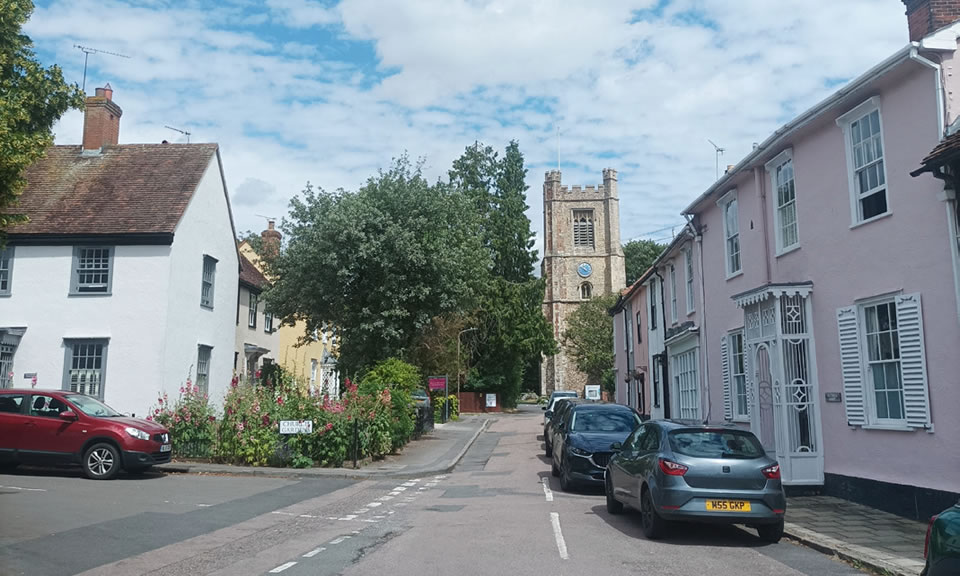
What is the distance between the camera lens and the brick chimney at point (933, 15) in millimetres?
13625

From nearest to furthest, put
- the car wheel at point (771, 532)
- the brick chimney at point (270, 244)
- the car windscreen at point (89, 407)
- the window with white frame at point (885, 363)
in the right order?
the car wheel at point (771, 532) < the window with white frame at point (885, 363) < the car windscreen at point (89, 407) < the brick chimney at point (270, 244)

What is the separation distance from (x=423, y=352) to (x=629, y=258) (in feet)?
179

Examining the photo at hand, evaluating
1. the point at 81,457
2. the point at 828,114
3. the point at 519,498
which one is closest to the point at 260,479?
the point at 81,457

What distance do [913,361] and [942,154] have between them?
3180mm

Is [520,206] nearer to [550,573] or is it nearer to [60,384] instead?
[60,384]

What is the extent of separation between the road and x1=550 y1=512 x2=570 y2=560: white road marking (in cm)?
1

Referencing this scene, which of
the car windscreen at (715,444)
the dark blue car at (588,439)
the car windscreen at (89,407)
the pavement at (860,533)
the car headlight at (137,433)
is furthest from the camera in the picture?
the car windscreen at (89,407)

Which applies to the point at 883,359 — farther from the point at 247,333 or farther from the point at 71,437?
the point at 247,333

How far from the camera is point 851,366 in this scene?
13016 mm

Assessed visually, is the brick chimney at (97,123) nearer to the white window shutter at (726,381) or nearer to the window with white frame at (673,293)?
the window with white frame at (673,293)

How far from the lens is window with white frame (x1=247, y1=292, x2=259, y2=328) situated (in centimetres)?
3186

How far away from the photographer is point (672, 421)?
11023 mm

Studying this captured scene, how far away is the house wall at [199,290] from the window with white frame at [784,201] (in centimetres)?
1660

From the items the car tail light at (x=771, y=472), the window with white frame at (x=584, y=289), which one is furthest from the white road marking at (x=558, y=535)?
the window with white frame at (x=584, y=289)
